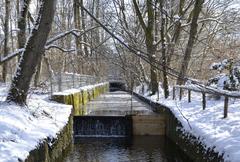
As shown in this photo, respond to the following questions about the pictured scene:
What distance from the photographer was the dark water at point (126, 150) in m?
12.7

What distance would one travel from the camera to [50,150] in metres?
10.1

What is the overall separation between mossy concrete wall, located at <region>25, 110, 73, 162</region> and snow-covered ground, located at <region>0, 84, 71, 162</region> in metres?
0.12

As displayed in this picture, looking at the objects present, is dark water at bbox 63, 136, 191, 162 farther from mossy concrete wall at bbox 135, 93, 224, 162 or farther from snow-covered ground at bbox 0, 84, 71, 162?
snow-covered ground at bbox 0, 84, 71, 162

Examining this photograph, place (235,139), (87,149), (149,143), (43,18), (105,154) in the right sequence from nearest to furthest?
(235,139), (43,18), (105,154), (87,149), (149,143)

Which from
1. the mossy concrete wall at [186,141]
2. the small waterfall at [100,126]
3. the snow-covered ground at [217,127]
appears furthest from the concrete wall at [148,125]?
the snow-covered ground at [217,127]

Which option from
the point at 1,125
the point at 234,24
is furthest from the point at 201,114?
the point at 234,24

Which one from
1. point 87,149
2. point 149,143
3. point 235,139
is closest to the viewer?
point 235,139

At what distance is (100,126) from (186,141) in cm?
655

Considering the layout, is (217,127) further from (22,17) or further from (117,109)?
(117,109)

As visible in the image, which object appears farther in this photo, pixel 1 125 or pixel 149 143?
pixel 149 143

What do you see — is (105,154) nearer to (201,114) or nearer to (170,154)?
(170,154)

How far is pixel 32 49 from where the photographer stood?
11734 millimetres

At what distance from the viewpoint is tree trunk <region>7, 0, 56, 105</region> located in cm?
1136

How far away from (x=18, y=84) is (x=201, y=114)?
17.6 feet
